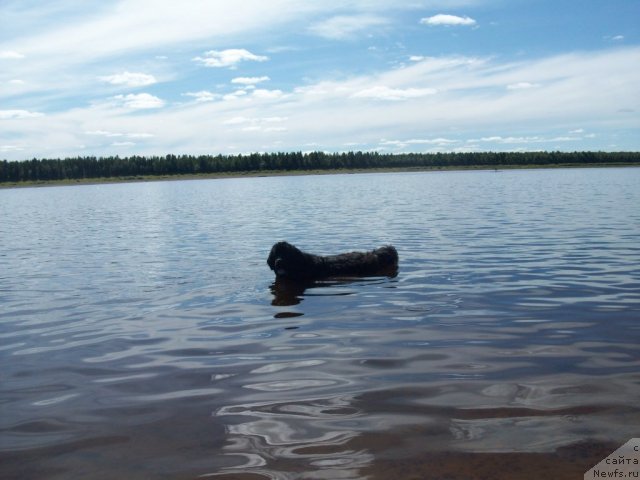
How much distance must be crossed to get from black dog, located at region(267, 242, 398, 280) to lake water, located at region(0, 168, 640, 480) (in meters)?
0.55

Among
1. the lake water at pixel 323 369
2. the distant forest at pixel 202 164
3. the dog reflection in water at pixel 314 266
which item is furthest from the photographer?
the distant forest at pixel 202 164

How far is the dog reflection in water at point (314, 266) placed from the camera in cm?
1437

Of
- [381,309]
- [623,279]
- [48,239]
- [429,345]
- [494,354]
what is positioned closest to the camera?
[494,354]

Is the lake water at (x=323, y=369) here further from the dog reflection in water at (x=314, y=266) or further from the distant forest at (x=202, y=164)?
the distant forest at (x=202, y=164)

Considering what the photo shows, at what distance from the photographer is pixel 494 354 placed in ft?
26.8

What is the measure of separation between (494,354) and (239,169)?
191m

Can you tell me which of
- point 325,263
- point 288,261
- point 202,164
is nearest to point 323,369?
point 288,261

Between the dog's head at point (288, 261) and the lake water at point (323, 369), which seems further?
the dog's head at point (288, 261)

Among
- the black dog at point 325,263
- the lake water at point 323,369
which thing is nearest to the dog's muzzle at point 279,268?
the black dog at point 325,263

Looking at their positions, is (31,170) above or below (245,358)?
above

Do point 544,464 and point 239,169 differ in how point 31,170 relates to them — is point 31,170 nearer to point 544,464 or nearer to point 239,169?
point 239,169

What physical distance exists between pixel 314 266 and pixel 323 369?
7055mm

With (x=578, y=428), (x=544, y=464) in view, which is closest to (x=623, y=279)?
(x=578, y=428)

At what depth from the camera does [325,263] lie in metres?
15.0
